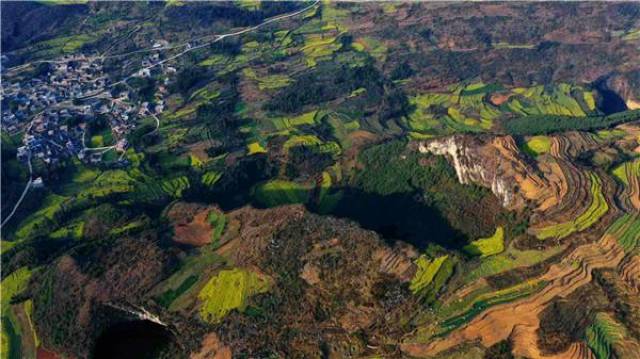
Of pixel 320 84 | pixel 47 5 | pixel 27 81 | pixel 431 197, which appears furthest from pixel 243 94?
pixel 47 5

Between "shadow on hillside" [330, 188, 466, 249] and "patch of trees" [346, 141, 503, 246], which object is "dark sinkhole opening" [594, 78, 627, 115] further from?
"shadow on hillside" [330, 188, 466, 249]

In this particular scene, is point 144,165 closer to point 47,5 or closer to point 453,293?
point 453,293

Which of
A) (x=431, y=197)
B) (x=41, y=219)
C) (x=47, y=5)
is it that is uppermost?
(x=47, y=5)

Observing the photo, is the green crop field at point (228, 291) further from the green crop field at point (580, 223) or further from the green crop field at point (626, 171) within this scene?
the green crop field at point (626, 171)

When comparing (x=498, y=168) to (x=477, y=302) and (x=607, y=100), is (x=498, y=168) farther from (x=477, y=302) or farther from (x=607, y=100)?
(x=607, y=100)

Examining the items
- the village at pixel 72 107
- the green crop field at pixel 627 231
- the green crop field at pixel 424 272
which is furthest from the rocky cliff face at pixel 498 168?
the village at pixel 72 107

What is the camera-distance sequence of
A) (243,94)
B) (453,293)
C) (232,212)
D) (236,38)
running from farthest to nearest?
(236,38)
(243,94)
(232,212)
(453,293)

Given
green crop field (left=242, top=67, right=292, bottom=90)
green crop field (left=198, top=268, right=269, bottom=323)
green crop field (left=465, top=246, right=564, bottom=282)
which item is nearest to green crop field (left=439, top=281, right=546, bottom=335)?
green crop field (left=465, top=246, right=564, bottom=282)
